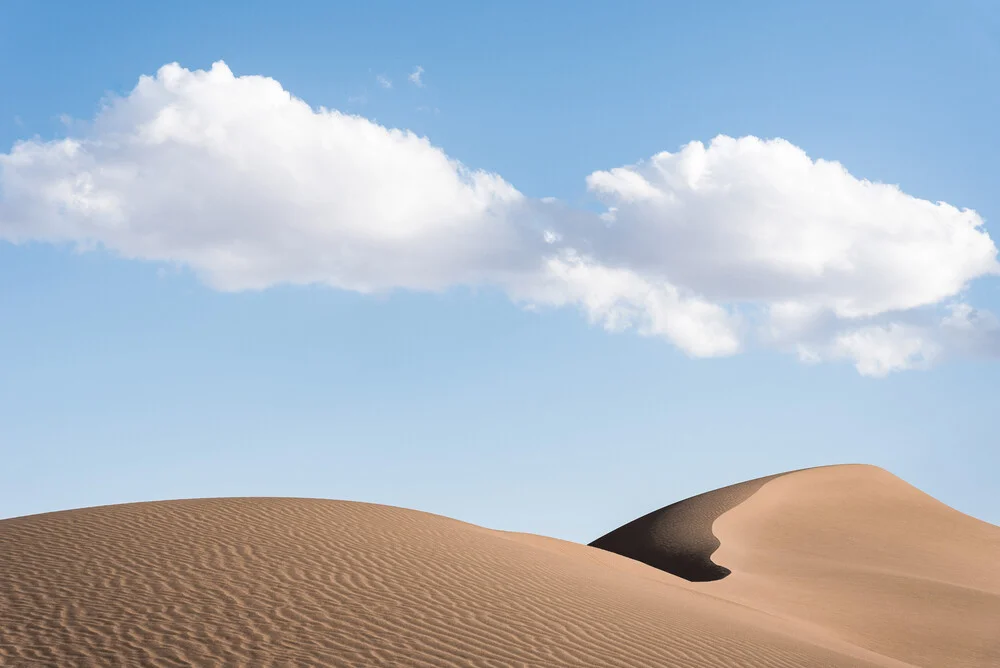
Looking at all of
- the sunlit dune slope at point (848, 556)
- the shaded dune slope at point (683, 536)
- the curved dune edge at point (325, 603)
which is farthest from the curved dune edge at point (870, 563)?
the curved dune edge at point (325, 603)

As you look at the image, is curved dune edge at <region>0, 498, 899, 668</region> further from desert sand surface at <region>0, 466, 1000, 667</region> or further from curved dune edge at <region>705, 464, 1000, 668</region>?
curved dune edge at <region>705, 464, 1000, 668</region>

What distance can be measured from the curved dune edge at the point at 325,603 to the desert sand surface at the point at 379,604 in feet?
0.12

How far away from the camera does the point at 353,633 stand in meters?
9.80

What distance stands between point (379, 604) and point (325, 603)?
25.1 inches

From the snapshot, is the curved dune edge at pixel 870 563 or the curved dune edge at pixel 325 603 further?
the curved dune edge at pixel 870 563

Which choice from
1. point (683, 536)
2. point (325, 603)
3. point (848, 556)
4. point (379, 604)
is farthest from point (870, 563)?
point (325, 603)

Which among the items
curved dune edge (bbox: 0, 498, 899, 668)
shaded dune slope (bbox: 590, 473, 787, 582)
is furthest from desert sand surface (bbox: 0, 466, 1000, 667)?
shaded dune slope (bbox: 590, 473, 787, 582)

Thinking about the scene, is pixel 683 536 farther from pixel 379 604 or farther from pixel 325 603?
pixel 325 603

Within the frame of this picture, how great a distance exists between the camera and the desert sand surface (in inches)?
375

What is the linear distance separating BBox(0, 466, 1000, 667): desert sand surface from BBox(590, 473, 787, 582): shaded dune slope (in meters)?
4.38

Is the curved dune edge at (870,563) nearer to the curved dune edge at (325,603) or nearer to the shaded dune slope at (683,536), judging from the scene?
the shaded dune slope at (683,536)

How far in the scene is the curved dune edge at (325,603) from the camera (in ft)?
31.0

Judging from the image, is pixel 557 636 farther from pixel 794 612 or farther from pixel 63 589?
pixel 794 612

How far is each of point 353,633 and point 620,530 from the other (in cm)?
3002
